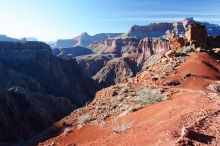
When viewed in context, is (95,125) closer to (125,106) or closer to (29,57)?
(125,106)

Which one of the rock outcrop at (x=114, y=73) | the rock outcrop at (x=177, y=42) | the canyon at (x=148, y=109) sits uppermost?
the rock outcrop at (x=177, y=42)

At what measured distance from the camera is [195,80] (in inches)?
1061

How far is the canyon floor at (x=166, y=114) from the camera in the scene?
1351cm

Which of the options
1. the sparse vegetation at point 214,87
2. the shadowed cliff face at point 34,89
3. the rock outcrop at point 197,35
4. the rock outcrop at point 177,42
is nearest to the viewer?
the sparse vegetation at point 214,87

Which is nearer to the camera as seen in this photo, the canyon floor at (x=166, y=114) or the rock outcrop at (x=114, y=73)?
the canyon floor at (x=166, y=114)

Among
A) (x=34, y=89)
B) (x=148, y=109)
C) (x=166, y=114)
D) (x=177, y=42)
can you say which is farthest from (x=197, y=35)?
(x=34, y=89)

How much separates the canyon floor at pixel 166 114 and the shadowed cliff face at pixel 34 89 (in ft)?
128

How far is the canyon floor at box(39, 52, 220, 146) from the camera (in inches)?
532

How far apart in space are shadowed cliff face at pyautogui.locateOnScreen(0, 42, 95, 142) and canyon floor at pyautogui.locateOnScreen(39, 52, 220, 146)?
1532 inches

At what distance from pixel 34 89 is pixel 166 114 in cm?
10144

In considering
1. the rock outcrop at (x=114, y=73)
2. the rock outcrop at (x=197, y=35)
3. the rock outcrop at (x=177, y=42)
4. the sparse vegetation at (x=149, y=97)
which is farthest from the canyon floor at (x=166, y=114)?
the rock outcrop at (x=114, y=73)

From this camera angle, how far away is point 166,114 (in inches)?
667

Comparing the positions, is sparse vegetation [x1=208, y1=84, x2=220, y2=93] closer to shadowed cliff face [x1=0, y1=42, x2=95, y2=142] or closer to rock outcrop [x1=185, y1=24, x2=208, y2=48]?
rock outcrop [x1=185, y1=24, x2=208, y2=48]

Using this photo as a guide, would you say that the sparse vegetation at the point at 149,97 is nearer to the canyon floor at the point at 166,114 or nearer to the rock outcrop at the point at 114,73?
the canyon floor at the point at 166,114
